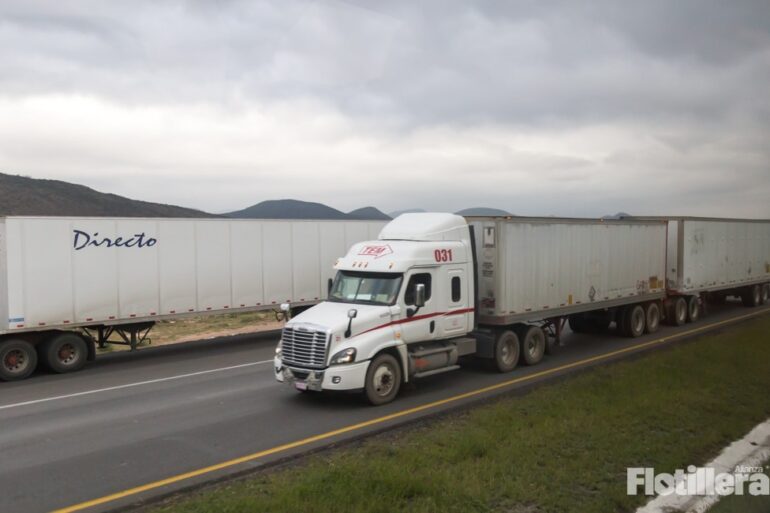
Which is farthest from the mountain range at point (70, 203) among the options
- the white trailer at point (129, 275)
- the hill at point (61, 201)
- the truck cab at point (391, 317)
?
the truck cab at point (391, 317)

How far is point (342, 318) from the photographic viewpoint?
11555 mm

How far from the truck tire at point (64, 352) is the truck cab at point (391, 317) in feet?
22.6

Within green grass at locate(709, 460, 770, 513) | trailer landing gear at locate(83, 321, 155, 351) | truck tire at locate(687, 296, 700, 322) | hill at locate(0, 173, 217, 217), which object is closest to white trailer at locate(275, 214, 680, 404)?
truck tire at locate(687, 296, 700, 322)

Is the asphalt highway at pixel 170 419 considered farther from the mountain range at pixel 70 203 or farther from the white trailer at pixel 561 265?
the mountain range at pixel 70 203

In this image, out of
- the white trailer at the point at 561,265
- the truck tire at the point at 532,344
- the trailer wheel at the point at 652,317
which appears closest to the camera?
the white trailer at the point at 561,265

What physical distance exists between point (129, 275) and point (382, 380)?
8894 mm

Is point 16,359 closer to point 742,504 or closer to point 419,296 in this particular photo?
point 419,296

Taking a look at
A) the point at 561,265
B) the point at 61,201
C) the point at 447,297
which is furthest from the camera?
the point at 61,201

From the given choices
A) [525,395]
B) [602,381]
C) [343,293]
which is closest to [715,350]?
[602,381]

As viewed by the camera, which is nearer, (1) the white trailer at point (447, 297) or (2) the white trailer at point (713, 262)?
(1) the white trailer at point (447, 297)

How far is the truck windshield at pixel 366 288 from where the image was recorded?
1222 cm

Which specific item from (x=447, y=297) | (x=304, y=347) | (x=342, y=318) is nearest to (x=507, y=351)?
(x=447, y=297)

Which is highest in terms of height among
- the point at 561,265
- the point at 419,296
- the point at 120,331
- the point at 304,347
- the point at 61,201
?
the point at 61,201

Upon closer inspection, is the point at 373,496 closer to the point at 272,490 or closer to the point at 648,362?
the point at 272,490
